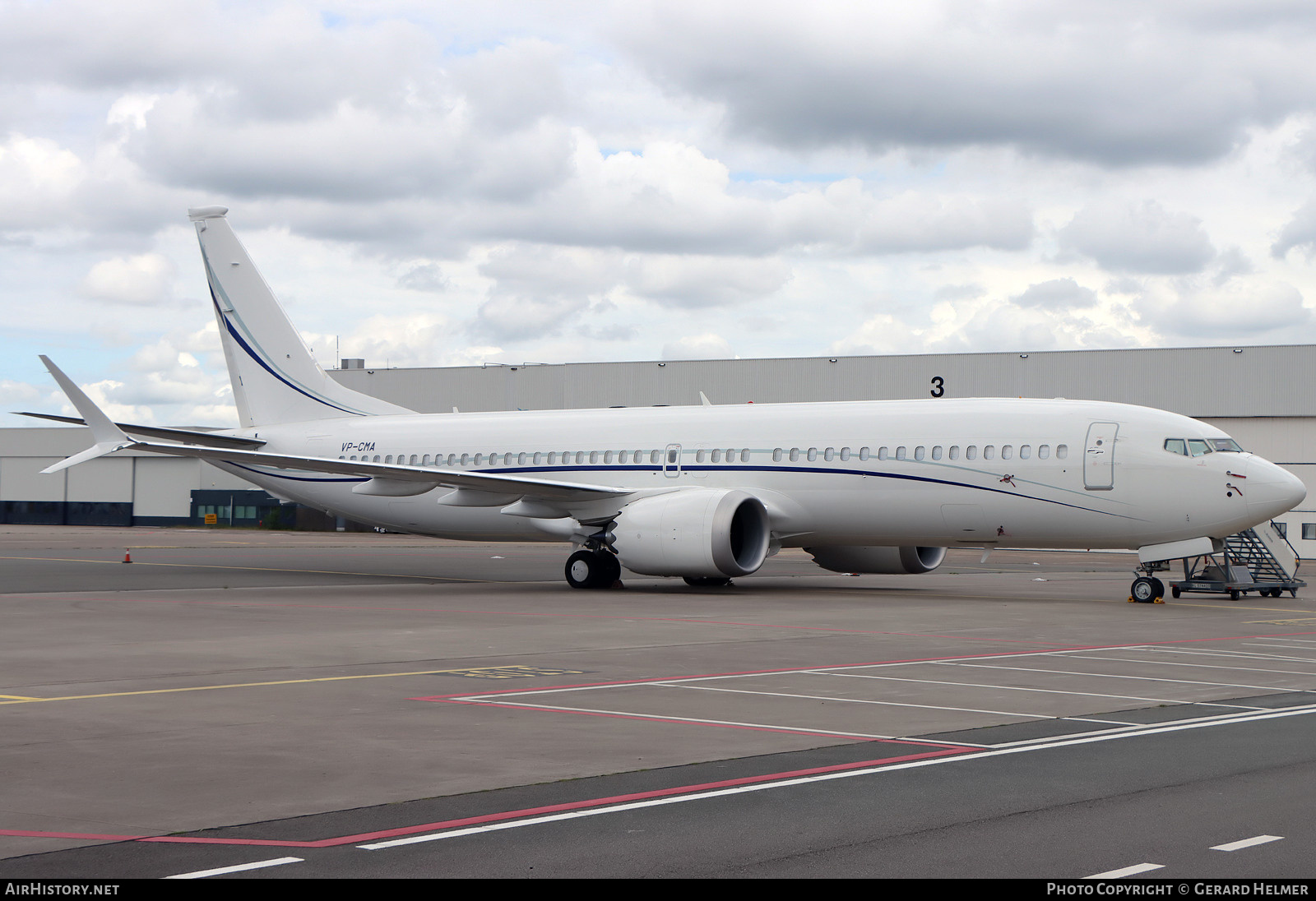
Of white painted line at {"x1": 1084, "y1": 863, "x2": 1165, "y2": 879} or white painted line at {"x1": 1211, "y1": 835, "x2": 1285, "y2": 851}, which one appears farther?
white painted line at {"x1": 1211, "y1": 835, "x2": 1285, "y2": 851}

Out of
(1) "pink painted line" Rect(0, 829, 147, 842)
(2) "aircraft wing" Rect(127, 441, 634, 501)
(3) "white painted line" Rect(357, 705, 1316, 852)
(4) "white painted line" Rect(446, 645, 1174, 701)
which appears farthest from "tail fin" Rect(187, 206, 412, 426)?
(1) "pink painted line" Rect(0, 829, 147, 842)

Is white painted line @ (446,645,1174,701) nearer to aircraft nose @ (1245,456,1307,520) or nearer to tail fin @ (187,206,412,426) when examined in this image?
aircraft nose @ (1245,456,1307,520)

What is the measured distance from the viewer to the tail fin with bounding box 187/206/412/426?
115 feet

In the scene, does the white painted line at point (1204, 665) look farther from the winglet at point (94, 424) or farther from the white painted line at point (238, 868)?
the winglet at point (94, 424)

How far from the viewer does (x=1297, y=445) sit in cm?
5422

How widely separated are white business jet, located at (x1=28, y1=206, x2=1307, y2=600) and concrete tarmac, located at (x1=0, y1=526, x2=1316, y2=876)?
4.35ft

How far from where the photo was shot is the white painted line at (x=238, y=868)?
243 inches

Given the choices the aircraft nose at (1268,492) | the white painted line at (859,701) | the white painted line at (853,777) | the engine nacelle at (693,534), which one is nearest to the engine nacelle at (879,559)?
the engine nacelle at (693,534)

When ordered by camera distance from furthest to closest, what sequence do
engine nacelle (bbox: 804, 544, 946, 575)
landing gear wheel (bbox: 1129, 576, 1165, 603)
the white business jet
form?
engine nacelle (bbox: 804, 544, 946, 575)
landing gear wheel (bbox: 1129, 576, 1165, 603)
the white business jet

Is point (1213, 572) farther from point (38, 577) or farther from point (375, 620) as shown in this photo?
point (38, 577)

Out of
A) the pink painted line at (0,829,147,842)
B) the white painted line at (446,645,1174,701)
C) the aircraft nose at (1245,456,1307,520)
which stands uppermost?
the aircraft nose at (1245,456,1307,520)

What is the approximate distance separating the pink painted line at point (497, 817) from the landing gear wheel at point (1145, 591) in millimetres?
17461

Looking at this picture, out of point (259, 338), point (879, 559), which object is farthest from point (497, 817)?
point (259, 338)

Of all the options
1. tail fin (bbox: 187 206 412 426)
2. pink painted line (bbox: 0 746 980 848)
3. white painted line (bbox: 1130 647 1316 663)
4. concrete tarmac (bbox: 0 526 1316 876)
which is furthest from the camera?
tail fin (bbox: 187 206 412 426)
